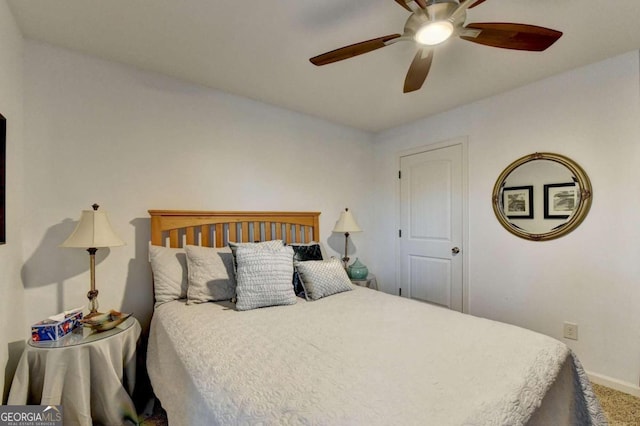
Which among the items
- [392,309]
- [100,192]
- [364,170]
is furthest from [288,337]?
[364,170]

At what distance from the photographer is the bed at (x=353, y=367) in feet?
3.10

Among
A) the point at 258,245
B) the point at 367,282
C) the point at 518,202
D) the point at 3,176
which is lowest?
the point at 367,282

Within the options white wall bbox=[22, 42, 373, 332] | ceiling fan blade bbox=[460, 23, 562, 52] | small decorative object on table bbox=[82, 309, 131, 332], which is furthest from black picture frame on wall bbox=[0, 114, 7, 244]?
ceiling fan blade bbox=[460, 23, 562, 52]

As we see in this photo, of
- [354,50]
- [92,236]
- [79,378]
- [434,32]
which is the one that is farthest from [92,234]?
[434,32]

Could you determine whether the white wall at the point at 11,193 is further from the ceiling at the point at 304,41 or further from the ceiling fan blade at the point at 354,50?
the ceiling fan blade at the point at 354,50

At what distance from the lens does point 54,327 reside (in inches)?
62.7

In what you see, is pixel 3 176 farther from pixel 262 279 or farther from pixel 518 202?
pixel 518 202

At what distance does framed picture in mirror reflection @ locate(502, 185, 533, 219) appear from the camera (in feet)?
8.45

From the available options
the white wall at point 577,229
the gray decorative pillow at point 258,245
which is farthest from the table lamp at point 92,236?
the white wall at point 577,229

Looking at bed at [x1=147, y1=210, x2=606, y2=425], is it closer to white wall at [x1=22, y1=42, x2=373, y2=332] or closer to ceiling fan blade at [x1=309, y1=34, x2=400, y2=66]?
white wall at [x1=22, y1=42, x2=373, y2=332]

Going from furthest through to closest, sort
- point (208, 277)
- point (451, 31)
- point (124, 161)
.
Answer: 1. point (124, 161)
2. point (208, 277)
3. point (451, 31)

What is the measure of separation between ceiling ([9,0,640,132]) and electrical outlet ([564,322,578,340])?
1.99 meters

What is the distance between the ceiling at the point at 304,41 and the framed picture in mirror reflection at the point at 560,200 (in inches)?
35.8

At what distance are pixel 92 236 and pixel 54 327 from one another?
1.68 ft
